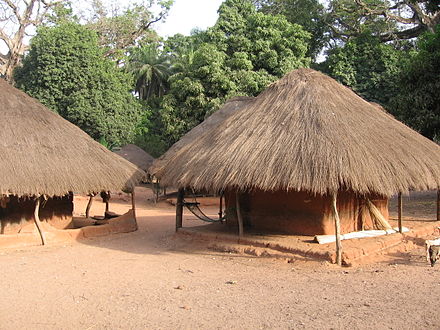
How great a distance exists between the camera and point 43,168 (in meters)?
10.7

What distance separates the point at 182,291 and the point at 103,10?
25.7 metres

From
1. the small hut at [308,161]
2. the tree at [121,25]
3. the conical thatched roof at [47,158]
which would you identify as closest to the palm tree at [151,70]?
the tree at [121,25]

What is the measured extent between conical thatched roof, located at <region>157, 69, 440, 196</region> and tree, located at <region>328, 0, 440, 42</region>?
54.9ft

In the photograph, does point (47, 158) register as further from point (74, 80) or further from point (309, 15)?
point (309, 15)

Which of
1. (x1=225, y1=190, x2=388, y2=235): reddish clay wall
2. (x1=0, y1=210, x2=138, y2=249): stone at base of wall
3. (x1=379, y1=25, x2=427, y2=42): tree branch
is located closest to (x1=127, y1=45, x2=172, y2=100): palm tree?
(x1=379, y1=25, x2=427, y2=42): tree branch

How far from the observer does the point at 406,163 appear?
8.66 meters

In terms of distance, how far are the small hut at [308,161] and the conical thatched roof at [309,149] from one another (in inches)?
0.8

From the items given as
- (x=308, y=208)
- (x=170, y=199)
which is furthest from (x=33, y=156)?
(x=170, y=199)

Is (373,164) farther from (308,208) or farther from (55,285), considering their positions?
(55,285)

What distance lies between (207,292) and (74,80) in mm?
18841

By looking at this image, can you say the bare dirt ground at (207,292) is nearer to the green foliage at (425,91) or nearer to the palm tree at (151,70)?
the green foliage at (425,91)

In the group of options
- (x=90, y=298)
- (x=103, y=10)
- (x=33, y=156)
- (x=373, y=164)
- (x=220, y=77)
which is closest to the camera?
(x=90, y=298)

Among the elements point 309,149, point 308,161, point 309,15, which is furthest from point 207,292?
point 309,15

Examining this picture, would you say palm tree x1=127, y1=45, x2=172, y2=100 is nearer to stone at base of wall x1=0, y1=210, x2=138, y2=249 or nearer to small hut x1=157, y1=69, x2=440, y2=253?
stone at base of wall x1=0, y1=210, x2=138, y2=249
